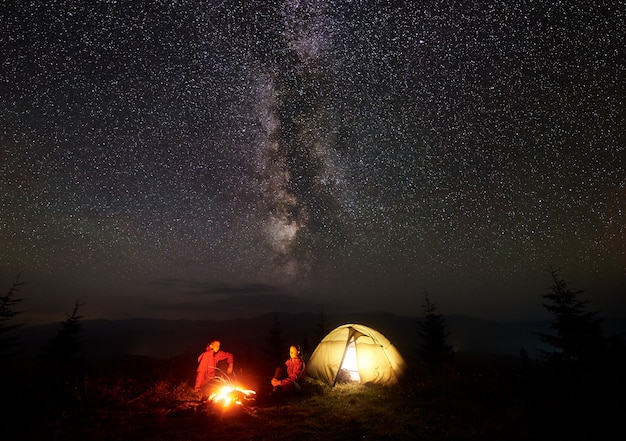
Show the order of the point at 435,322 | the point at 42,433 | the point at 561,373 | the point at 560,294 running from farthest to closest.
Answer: the point at 435,322, the point at 560,294, the point at 561,373, the point at 42,433

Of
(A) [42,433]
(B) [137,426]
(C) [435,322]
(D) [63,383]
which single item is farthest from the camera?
(C) [435,322]

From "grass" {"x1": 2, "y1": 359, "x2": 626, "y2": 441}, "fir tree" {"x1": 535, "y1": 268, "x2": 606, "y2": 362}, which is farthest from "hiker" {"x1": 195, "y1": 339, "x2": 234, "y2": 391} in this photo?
"fir tree" {"x1": 535, "y1": 268, "x2": 606, "y2": 362}

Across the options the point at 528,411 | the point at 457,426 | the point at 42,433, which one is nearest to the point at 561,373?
the point at 528,411

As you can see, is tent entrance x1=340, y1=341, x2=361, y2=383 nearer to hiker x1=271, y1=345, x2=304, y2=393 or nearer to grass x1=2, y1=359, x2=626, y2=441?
grass x1=2, y1=359, x2=626, y2=441

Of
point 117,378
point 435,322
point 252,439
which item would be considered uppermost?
point 435,322

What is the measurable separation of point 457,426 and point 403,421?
1.20 metres

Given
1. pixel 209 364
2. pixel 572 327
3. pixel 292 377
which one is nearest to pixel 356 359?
pixel 292 377

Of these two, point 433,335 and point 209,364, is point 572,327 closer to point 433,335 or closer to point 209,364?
point 433,335

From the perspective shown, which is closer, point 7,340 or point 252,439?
point 252,439

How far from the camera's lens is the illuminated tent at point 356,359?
40.4 feet

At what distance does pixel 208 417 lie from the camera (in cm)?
768

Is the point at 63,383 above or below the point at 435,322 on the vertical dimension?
below

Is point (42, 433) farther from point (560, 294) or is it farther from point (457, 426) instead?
point (560, 294)

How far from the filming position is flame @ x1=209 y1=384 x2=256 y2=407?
8.11 meters
